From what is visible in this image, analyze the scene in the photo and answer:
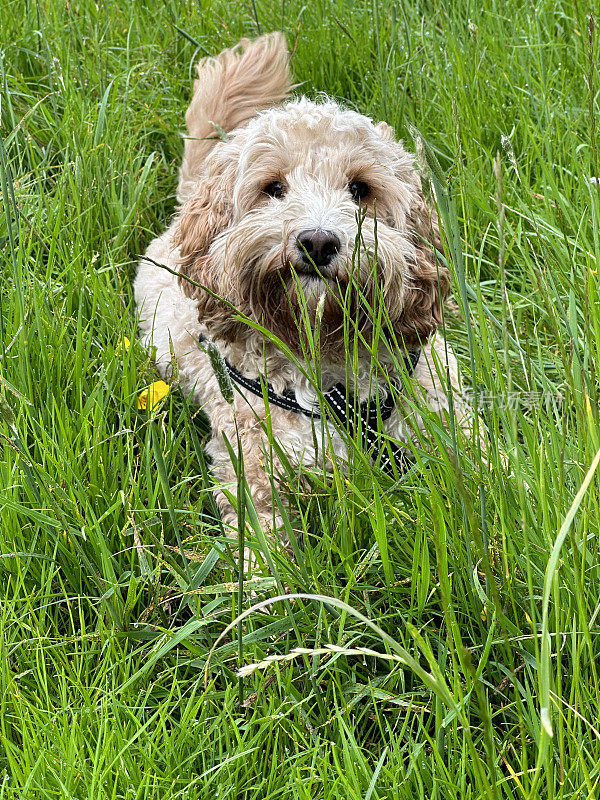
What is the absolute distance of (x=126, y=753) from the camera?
2004 mm

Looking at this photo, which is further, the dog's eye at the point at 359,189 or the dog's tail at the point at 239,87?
the dog's tail at the point at 239,87

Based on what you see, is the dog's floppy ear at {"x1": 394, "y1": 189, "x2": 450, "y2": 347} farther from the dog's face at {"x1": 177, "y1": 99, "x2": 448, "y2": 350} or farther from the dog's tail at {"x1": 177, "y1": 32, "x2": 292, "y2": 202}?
the dog's tail at {"x1": 177, "y1": 32, "x2": 292, "y2": 202}

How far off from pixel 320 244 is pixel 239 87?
48.8 inches

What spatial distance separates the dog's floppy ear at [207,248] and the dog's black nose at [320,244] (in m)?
0.40

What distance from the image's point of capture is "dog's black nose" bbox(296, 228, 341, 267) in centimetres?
260

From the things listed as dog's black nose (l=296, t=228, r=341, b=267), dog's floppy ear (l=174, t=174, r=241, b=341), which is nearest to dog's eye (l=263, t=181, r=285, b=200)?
dog's floppy ear (l=174, t=174, r=241, b=341)

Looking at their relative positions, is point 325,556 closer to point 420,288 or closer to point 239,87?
point 420,288

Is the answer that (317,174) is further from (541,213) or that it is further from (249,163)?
(541,213)

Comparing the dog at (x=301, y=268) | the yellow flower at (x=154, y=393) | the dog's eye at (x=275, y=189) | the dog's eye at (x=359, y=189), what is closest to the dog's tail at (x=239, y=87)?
the dog at (x=301, y=268)

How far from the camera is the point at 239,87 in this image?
11.7 ft

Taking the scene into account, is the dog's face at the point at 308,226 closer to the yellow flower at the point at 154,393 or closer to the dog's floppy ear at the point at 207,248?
the dog's floppy ear at the point at 207,248

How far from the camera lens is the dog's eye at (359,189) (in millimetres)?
2957

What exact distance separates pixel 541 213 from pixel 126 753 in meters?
2.53

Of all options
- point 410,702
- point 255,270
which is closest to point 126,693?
point 410,702
